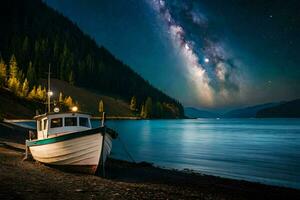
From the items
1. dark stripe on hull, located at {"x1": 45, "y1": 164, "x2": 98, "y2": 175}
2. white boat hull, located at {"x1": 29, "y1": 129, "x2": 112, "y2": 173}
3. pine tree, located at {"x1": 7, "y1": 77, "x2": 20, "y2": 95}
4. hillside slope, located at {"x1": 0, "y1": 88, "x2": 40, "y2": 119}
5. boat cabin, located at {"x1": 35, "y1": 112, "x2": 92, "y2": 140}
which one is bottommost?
dark stripe on hull, located at {"x1": 45, "y1": 164, "x2": 98, "y2": 175}

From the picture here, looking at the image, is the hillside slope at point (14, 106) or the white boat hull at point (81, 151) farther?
the hillside slope at point (14, 106)

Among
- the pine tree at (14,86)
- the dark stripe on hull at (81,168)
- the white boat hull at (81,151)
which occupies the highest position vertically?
the pine tree at (14,86)

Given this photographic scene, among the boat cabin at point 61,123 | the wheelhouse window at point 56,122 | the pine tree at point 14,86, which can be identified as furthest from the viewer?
the pine tree at point 14,86

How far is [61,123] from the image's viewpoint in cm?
2747

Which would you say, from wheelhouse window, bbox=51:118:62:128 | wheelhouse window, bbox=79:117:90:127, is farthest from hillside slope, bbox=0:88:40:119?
wheelhouse window, bbox=79:117:90:127

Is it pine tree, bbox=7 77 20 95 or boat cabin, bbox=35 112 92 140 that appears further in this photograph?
pine tree, bbox=7 77 20 95

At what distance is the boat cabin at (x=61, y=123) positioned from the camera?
27.1 metres

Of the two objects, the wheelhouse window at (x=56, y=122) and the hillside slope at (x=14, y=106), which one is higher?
the hillside slope at (x=14, y=106)

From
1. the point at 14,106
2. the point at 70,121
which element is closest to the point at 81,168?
the point at 70,121

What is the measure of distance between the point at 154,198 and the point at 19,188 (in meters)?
6.70

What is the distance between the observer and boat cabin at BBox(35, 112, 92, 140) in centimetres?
2712

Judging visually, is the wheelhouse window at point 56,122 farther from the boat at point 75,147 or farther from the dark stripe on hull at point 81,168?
the dark stripe on hull at point 81,168

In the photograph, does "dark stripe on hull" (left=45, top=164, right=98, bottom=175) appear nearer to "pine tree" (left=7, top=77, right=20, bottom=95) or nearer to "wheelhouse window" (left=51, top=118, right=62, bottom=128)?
"wheelhouse window" (left=51, top=118, right=62, bottom=128)

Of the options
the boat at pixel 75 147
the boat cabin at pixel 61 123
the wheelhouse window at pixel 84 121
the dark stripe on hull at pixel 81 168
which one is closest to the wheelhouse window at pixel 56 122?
the boat cabin at pixel 61 123
